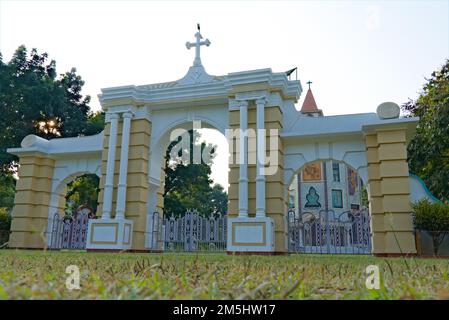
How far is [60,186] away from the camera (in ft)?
44.3

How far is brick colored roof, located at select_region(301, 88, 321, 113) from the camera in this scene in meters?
34.1

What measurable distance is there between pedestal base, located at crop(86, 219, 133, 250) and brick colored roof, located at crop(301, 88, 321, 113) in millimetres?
25716

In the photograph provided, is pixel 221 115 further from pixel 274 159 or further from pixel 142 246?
pixel 142 246

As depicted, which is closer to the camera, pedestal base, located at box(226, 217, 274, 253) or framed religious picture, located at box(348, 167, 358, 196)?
pedestal base, located at box(226, 217, 274, 253)

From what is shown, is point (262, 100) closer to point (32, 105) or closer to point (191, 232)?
point (191, 232)

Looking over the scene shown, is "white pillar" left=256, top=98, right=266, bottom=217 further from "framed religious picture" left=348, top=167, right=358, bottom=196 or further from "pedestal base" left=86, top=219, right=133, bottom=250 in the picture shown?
"framed religious picture" left=348, top=167, right=358, bottom=196

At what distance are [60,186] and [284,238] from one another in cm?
827

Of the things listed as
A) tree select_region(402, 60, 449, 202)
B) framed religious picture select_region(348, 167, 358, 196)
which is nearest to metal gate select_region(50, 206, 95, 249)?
tree select_region(402, 60, 449, 202)

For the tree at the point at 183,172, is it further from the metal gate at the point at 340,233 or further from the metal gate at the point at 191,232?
the metal gate at the point at 340,233

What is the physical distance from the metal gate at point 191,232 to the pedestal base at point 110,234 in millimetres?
1128

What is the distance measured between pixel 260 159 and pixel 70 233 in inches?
282

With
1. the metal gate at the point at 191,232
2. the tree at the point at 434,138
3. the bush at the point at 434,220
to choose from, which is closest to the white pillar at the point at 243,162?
the metal gate at the point at 191,232

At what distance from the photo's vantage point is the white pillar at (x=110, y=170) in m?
11.3
